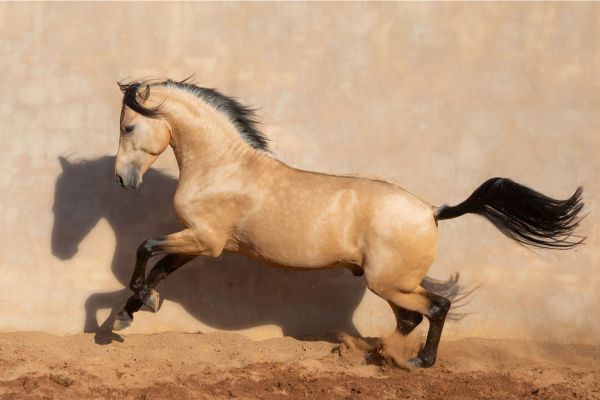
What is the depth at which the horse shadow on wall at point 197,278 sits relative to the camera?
6965 mm

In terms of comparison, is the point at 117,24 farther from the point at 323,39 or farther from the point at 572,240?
the point at 572,240

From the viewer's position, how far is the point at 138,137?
6082mm

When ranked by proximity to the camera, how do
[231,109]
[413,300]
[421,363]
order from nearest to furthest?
[413,300] < [421,363] < [231,109]

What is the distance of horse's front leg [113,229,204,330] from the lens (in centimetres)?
609

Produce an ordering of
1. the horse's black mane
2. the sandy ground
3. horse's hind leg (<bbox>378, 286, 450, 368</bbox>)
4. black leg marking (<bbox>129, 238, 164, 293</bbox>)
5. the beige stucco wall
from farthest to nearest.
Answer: the beige stucco wall, the horse's black mane, black leg marking (<bbox>129, 238, 164, 293</bbox>), horse's hind leg (<bbox>378, 286, 450, 368</bbox>), the sandy ground

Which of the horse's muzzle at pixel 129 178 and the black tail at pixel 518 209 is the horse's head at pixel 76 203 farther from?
the black tail at pixel 518 209

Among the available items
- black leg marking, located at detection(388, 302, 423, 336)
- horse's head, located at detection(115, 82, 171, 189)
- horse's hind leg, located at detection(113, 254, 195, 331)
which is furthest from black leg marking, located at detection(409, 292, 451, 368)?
horse's head, located at detection(115, 82, 171, 189)

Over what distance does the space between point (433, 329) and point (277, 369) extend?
1115mm

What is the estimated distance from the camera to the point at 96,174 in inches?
277

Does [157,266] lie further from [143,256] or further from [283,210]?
[283,210]

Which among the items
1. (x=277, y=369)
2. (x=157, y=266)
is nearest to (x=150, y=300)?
(x=157, y=266)

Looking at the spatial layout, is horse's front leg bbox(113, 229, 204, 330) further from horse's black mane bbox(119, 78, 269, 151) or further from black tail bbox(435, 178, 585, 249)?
black tail bbox(435, 178, 585, 249)

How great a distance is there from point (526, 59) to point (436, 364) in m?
2.54

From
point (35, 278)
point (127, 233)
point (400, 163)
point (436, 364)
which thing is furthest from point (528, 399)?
point (35, 278)
